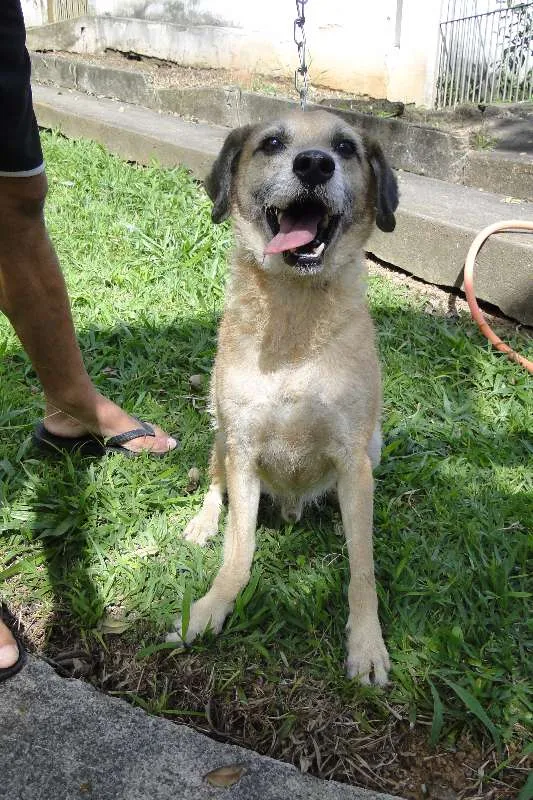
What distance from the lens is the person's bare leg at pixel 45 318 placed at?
102 inches

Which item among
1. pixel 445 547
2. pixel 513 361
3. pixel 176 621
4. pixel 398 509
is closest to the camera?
pixel 176 621

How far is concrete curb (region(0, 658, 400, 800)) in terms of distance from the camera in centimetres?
172

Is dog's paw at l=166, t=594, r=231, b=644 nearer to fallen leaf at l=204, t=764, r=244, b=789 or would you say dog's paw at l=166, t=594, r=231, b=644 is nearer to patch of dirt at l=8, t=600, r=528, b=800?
patch of dirt at l=8, t=600, r=528, b=800

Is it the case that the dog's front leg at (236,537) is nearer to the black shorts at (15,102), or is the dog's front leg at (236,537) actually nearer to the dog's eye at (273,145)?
the dog's eye at (273,145)

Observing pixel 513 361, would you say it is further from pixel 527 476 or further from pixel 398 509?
pixel 398 509

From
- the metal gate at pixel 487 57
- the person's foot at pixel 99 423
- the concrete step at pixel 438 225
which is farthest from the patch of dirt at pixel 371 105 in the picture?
the person's foot at pixel 99 423

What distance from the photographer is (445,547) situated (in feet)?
8.56

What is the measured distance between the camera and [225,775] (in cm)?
176

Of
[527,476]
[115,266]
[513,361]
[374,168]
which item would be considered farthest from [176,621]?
[115,266]

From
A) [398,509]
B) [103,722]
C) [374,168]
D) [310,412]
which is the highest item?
[374,168]

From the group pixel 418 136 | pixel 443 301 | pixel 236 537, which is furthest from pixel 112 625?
pixel 418 136

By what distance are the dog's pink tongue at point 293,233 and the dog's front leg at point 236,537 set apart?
27.2 inches

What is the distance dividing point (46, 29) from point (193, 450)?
34.7 ft

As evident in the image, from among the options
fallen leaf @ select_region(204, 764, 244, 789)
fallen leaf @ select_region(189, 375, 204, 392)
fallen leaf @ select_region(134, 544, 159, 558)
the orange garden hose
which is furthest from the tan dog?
the orange garden hose
